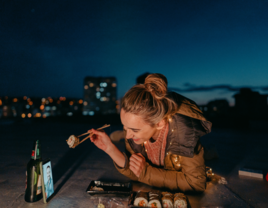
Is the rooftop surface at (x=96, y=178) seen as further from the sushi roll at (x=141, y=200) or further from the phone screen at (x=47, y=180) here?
the sushi roll at (x=141, y=200)

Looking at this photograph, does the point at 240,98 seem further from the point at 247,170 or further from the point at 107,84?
the point at 107,84

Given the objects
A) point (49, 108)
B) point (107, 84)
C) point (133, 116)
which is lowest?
point (49, 108)

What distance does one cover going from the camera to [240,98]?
937 cm

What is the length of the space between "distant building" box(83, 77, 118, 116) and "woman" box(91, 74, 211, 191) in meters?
61.5

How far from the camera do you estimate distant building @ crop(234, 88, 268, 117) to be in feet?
30.1

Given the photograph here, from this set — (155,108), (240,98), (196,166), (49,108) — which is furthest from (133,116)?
(49,108)

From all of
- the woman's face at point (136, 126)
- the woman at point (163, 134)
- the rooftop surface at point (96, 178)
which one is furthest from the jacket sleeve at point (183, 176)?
the woman's face at point (136, 126)

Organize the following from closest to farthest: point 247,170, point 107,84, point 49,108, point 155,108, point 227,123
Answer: point 155,108
point 247,170
point 227,123
point 49,108
point 107,84

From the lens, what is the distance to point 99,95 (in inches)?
2495

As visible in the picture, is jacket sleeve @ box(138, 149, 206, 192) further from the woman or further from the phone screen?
the phone screen

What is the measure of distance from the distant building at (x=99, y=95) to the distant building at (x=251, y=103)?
54.9m

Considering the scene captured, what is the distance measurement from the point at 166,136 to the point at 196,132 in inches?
12.3

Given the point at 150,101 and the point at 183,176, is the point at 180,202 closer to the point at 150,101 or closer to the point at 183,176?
the point at 183,176

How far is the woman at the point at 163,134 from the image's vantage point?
122 cm
